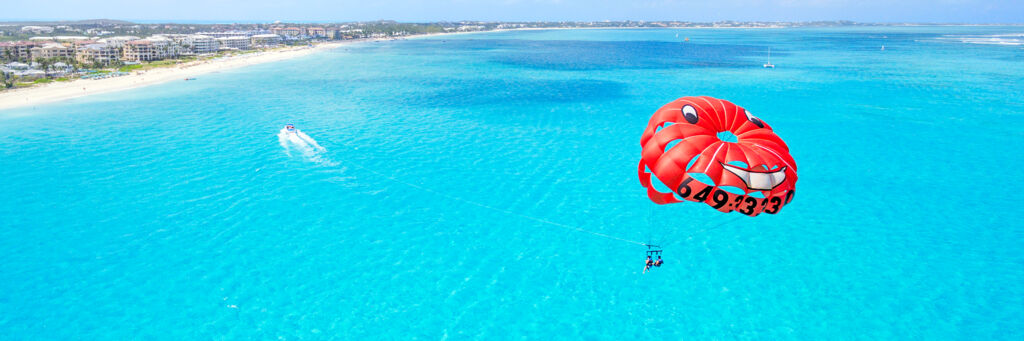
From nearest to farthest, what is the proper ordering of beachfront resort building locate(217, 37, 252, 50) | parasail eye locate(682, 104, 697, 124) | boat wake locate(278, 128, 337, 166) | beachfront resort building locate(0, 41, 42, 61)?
parasail eye locate(682, 104, 697, 124), boat wake locate(278, 128, 337, 166), beachfront resort building locate(0, 41, 42, 61), beachfront resort building locate(217, 37, 252, 50)

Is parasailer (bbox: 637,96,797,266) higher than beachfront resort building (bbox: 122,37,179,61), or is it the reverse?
beachfront resort building (bbox: 122,37,179,61)

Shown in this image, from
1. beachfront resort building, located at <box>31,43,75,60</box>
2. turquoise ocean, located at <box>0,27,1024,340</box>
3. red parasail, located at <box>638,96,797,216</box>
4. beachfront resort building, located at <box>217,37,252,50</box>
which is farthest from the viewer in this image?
beachfront resort building, located at <box>217,37,252,50</box>

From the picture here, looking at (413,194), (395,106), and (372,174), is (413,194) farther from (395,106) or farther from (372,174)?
(395,106)

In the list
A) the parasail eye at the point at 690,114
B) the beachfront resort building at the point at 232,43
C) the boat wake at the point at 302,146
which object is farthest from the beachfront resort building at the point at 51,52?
the parasail eye at the point at 690,114

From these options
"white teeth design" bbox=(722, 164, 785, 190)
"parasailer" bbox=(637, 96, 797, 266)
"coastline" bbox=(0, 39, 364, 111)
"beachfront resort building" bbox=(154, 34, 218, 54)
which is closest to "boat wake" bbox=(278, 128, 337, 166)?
"parasailer" bbox=(637, 96, 797, 266)

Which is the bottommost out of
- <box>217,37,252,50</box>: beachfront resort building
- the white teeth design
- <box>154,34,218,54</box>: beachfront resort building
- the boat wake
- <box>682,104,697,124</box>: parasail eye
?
the boat wake

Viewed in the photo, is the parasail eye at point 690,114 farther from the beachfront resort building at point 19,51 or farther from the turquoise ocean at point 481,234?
the beachfront resort building at point 19,51

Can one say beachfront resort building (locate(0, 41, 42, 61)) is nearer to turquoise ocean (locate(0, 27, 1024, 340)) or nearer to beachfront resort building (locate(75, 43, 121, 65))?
beachfront resort building (locate(75, 43, 121, 65))

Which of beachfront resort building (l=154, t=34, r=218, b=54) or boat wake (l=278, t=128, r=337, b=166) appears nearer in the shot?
A: boat wake (l=278, t=128, r=337, b=166)
